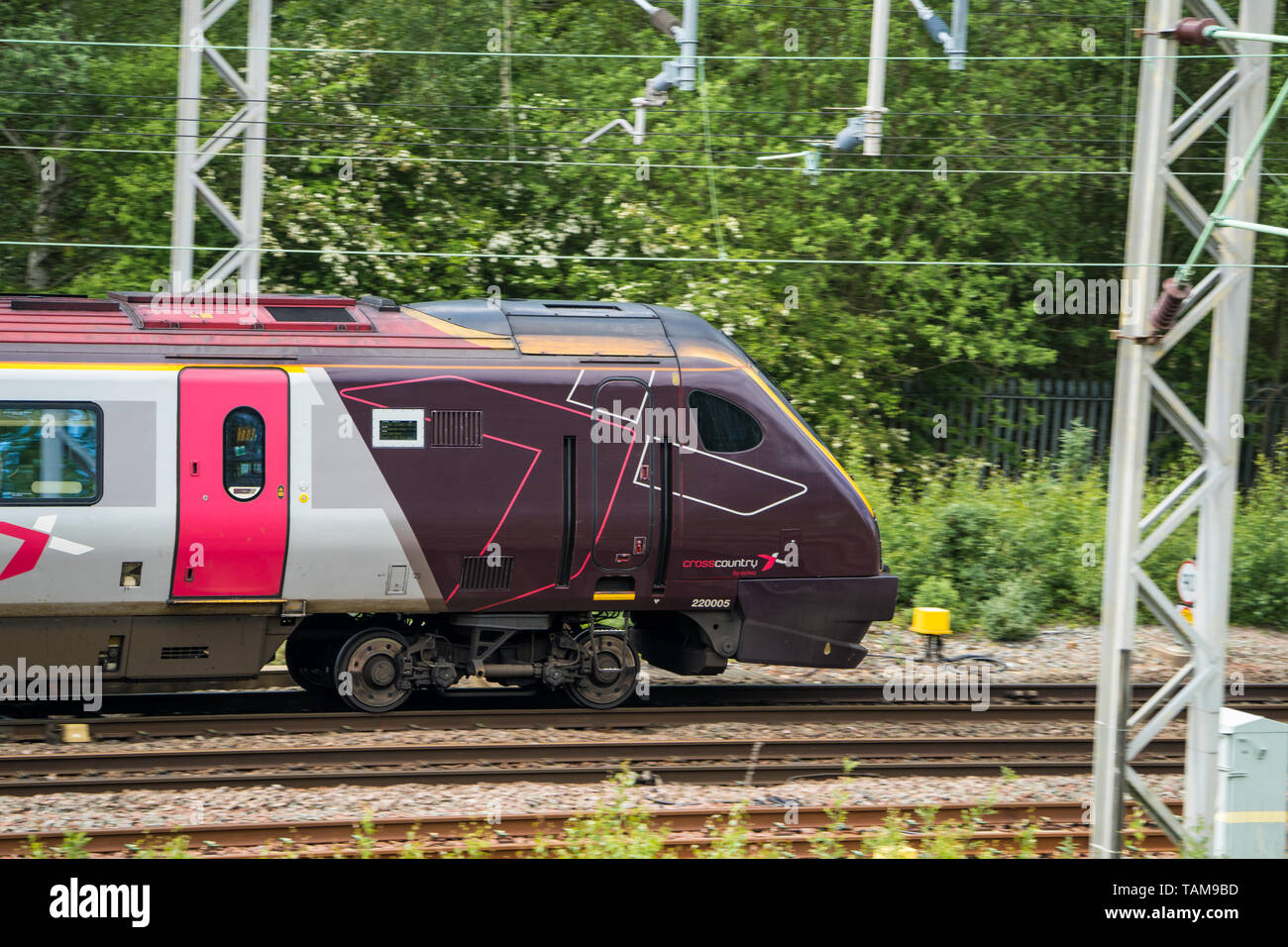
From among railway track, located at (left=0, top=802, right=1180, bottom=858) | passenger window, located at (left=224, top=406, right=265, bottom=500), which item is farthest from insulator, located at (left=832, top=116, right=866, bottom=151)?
railway track, located at (left=0, top=802, right=1180, bottom=858)

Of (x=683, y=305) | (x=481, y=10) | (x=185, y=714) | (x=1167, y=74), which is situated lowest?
(x=185, y=714)

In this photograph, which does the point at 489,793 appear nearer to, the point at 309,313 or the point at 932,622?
the point at 309,313

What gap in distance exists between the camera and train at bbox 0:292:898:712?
10812 millimetres

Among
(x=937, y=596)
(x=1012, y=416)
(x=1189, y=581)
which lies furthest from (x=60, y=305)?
(x=1012, y=416)

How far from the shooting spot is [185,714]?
39.5 ft

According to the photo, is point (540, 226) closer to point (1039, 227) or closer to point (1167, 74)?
point (1039, 227)

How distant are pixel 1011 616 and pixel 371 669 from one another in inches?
313

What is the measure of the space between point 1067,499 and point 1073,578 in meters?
1.53

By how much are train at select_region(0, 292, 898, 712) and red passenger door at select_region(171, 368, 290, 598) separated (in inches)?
0.7

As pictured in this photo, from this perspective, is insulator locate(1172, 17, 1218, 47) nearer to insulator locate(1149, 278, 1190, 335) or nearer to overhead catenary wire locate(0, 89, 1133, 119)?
insulator locate(1149, 278, 1190, 335)

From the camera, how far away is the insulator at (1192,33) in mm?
7551

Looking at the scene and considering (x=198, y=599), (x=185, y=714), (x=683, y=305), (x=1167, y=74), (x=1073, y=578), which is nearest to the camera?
(x=1167, y=74)

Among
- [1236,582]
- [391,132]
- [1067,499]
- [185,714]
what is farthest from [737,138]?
[185,714]

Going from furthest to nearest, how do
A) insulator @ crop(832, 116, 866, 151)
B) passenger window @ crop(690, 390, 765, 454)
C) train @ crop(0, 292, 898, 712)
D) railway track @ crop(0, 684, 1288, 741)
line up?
1. insulator @ crop(832, 116, 866, 151)
2. passenger window @ crop(690, 390, 765, 454)
3. railway track @ crop(0, 684, 1288, 741)
4. train @ crop(0, 292, 898, 712)
